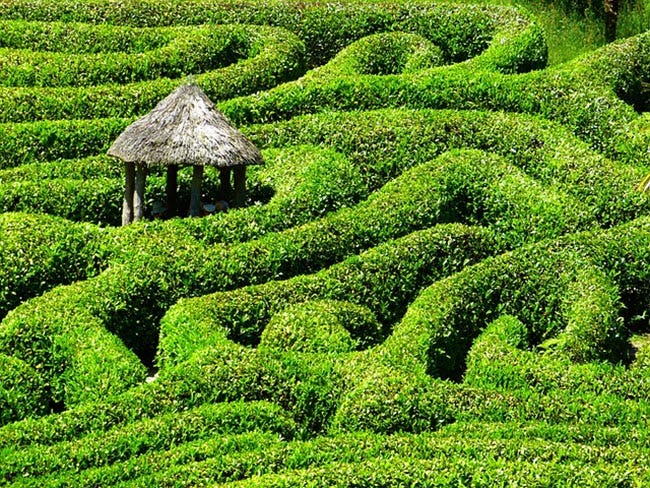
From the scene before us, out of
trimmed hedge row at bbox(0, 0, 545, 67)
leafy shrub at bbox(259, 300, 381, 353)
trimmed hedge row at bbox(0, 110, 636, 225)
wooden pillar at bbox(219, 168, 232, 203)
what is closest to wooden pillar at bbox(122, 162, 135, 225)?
wooden pillar at bbox(219, 168, 232, 203)

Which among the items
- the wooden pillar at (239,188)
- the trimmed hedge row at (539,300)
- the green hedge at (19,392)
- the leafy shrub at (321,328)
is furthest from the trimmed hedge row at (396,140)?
the green hedge at (19,392)

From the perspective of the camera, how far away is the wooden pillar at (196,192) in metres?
22.9

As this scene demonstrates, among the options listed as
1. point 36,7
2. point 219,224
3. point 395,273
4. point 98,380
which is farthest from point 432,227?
point 36,7

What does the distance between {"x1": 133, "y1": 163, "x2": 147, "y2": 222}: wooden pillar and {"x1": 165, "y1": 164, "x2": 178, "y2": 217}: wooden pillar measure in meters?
0.55

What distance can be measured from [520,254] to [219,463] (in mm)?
7337

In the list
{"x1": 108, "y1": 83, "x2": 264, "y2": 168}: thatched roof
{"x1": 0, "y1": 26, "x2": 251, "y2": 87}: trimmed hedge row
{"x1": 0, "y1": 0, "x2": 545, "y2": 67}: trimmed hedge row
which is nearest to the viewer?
{"x1": 108, "y1": 83, "x2": 264, "y2": 168}: thatched roof

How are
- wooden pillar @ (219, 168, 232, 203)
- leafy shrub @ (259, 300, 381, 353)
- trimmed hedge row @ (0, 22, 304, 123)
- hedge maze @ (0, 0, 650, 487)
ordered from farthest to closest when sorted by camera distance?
1. trimmed hedge row @ (0, 22, 304, 123)
2. wooden pillar @ (219, 168, 232, 203)
3. leafy shrub @ (259, 300, 381, 353)
4. hedge maze @ (0, 0, 650, 487)

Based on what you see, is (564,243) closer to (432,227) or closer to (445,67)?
(432,227)

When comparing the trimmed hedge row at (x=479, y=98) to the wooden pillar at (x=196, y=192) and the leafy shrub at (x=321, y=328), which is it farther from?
the leafy shrub at (x=321, y=328)

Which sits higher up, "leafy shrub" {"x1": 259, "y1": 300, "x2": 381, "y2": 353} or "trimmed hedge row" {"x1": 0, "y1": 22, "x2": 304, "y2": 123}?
"trimmed hedge row" {"x1": 0, "y1": 22, "x2": 304, "y2": 123}

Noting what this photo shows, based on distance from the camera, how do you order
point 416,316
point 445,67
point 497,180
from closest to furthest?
point 416,316
point 497,180
point 445,67

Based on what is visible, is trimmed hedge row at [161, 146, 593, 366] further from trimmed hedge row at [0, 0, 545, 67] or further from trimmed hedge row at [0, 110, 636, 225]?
trimmed hedge row at [0, 0, 545, 67]

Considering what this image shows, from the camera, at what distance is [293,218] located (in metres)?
22.4

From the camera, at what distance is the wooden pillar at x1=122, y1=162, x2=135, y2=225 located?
22.8 meters
